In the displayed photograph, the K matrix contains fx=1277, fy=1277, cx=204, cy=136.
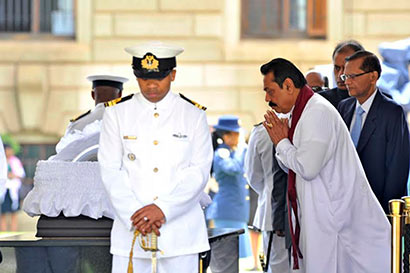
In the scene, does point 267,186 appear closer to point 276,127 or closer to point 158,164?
point 276,127

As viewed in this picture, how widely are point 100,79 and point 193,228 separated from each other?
9.40 feet

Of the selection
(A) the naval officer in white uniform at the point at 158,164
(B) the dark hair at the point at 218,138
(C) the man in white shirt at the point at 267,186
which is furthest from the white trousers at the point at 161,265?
(B) the dark hair at the point at 218,138

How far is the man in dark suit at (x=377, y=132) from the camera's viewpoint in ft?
29.1

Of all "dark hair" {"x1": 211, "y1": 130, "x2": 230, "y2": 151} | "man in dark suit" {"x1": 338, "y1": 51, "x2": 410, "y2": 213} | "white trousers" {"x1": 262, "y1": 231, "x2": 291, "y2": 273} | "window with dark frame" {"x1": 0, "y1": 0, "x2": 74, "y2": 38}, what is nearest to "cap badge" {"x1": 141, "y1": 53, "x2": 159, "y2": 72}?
"man in dark suit" {"x1": 338, "y1": 51, "x2": 410, "y2": 213}

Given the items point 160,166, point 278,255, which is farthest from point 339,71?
point 160,166

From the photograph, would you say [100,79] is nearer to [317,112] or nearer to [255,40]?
[317,112]

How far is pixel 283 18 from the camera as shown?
20188 millimetres

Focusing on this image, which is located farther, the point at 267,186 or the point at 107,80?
the point at 267,186

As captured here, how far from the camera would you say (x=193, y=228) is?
7.41 meters

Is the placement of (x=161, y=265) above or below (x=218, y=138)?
below

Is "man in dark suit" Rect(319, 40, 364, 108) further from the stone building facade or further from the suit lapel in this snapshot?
the stone building facade

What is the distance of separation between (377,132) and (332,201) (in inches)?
35.9

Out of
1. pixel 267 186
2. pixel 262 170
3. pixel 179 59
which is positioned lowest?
pixel 267 186

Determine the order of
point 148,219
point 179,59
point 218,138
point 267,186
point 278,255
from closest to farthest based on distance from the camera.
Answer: point 148,219 < point 278,255 < point 267,186 < point 218,138 < point 179,59
